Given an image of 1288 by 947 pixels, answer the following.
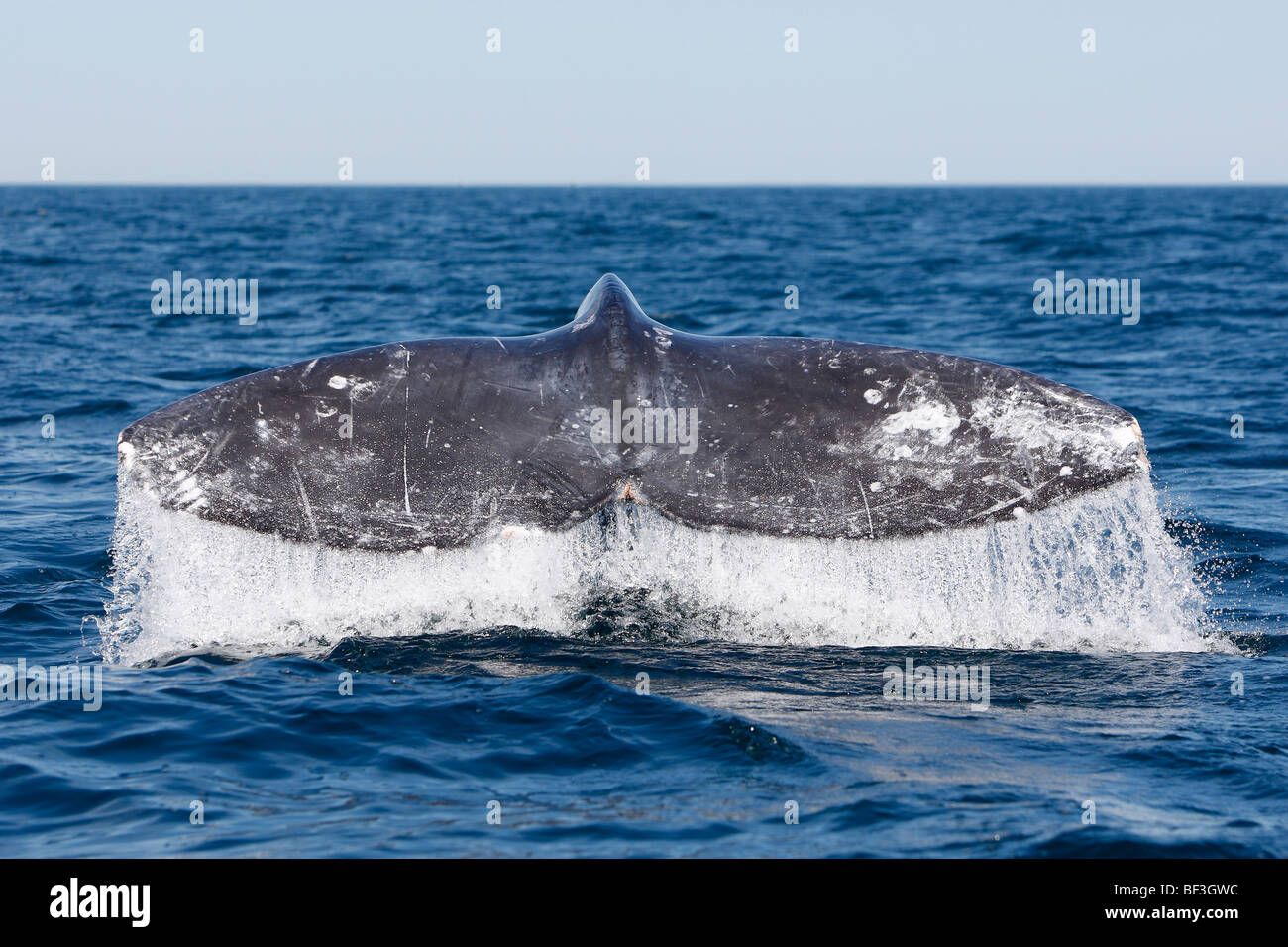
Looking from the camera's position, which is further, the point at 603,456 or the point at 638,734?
the point at 603,456

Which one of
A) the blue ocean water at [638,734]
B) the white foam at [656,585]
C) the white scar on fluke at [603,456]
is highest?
the white scar on fluke at [603,456]

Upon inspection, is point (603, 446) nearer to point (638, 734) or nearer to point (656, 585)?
point (656, 585)

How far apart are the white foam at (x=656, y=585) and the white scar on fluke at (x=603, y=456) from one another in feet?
0.08

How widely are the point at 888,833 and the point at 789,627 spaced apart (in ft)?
6.65

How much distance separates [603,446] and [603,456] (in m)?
0.05

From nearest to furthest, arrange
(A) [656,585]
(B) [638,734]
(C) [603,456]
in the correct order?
(B) [638,734], (C) [603,456], (A) [656,585]

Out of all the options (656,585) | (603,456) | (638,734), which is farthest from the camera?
(656,585)

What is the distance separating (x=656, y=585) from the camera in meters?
6.44

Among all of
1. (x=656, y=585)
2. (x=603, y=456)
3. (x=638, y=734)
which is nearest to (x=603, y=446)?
(x=603, y=456)

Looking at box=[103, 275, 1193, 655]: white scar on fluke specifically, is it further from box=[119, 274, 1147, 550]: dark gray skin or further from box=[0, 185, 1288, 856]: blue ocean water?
box=[0, 185, 1288, 856]: blue ocean water

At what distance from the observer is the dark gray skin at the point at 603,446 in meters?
5.46

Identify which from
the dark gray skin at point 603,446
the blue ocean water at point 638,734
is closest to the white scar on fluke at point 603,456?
the dark gray skin at point 603,446

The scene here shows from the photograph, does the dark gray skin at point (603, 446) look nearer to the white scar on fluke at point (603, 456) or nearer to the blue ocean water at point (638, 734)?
the white scar on fluke at point (603, 456)
